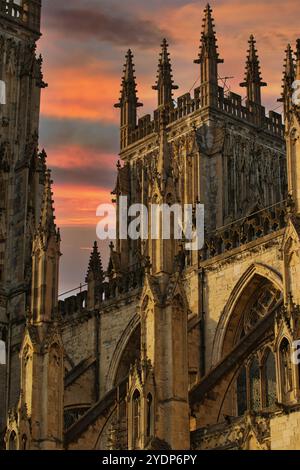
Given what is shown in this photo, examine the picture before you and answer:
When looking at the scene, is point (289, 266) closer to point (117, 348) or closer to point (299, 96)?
point (299, 96)

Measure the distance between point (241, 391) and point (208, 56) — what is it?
2035 centimetres

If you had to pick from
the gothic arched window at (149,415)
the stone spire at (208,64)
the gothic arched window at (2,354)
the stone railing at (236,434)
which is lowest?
the stone railing at (236,434)

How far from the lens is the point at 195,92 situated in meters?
51.1

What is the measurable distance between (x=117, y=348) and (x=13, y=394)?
532cm

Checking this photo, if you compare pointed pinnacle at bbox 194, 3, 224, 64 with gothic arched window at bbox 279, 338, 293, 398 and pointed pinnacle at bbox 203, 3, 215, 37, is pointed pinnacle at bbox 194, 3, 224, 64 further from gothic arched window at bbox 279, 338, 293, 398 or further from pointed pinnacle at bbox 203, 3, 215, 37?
gothic arched window at bbox 279, 338, 293, 398

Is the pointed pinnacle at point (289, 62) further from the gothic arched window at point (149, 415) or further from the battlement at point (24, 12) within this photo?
the gothic arched window at point (149, 415)

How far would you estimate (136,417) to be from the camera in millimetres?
28000

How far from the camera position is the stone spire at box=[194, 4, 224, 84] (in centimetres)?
5072

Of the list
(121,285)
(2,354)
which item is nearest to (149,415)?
(121,285)

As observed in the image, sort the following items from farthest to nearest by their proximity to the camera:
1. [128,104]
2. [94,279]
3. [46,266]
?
[128,104] → [94,279] → [46,266]

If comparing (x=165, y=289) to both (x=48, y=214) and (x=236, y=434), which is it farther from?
(x=48, y=214)

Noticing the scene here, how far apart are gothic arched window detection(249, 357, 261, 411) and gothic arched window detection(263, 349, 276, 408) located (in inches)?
16.8

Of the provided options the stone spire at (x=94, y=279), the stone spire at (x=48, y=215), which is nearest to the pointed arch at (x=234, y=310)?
the stone spire at (x=48, y=215)

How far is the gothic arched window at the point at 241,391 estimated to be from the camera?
33.8m
